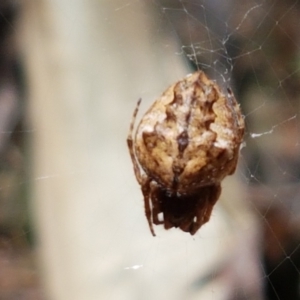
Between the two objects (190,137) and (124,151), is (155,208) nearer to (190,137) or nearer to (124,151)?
(190,137)

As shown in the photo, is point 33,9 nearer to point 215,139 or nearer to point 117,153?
point 117,153

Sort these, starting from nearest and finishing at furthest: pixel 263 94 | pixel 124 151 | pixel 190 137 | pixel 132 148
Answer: pixel 190 137
pixel 132 148
pixel 263 94
pixel 124 151

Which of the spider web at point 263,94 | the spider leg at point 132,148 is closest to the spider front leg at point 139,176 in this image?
the spider leg at point 132,148

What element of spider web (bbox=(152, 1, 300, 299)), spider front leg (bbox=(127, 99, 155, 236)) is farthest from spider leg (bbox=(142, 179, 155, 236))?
→ spider web (bbox=(152, 1, 300, 299))

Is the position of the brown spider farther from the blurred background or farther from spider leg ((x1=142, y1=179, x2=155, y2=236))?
the blurred background

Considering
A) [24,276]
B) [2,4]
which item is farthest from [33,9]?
[24,276]

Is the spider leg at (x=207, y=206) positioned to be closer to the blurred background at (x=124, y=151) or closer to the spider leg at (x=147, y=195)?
the spider leg at (x=147, y=195)

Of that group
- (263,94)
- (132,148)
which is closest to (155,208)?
(132,148)

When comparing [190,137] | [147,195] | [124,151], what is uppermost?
[190,137]
